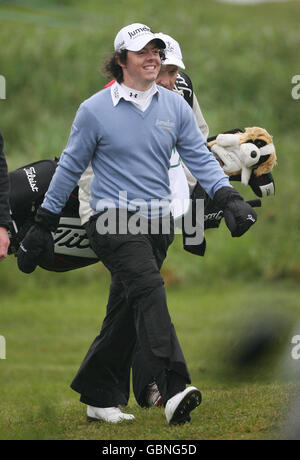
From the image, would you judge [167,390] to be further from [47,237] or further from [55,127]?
[55,127]

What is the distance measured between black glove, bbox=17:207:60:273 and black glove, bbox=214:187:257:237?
1.05 meters

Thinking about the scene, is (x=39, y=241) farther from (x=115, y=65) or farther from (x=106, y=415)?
(x=106, y=415)

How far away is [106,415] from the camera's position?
7.59m

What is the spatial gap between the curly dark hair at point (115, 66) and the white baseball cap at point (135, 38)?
43 mm

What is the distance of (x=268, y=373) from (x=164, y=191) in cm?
341

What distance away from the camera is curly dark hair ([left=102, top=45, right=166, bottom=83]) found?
23.1 feet

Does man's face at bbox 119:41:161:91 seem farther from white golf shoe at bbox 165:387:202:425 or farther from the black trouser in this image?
white golf shoe at bbox 165:387:202:425

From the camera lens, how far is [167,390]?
6.82 m

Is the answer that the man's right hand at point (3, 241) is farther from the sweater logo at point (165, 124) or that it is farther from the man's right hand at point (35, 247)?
the sweater logo at point (165, 124)

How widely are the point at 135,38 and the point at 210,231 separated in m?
15.0

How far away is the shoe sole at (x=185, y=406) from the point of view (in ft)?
22.1

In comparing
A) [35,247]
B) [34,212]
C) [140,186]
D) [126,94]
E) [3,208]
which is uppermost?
[126,94]

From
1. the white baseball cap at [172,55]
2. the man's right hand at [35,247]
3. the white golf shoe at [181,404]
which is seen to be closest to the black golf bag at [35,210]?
the man's right hand at [35,247]

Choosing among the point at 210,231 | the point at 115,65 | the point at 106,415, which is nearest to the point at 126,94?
the point at 115,65
